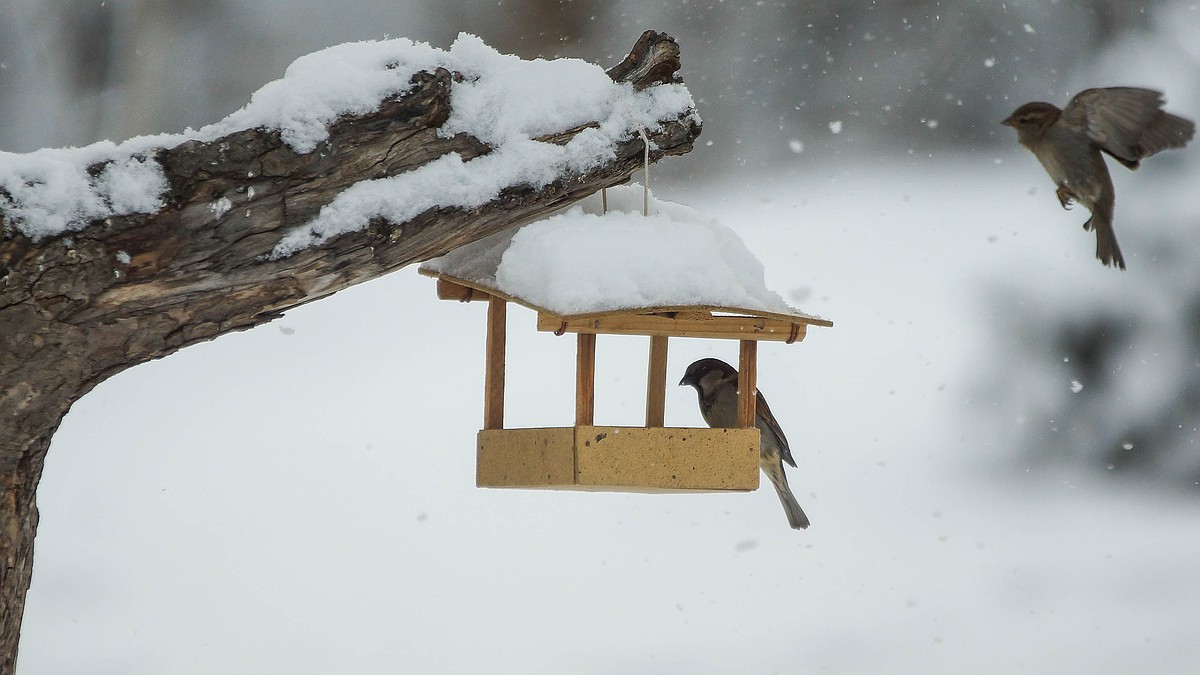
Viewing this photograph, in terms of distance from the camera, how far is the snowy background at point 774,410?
12.6 feet

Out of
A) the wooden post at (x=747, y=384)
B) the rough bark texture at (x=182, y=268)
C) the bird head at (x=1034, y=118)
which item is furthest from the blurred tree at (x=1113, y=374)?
the rough bark texture at (x=182, y=268)

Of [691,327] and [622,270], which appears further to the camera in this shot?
[691,327]

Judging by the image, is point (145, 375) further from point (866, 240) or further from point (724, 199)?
point (866, 240)

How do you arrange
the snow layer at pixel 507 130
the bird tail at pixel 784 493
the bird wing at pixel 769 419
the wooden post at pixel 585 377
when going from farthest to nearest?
the bird tail at pixel 784 493, the bird wing at pixel 769 419, the wooden post at pixel 585 377, the snow layer at pixel 507 130

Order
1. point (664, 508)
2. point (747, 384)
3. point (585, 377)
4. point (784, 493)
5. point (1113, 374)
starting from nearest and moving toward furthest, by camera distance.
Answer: point (585, 377), point (747, 384), point (784, 493), point (664, 508), point (1113, 374)

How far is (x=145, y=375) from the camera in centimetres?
404

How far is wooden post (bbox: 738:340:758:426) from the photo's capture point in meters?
2.20

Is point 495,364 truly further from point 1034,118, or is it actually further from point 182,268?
point 1034,118

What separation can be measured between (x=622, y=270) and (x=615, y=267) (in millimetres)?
14

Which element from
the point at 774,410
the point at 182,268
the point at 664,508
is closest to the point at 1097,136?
the point at 182,268

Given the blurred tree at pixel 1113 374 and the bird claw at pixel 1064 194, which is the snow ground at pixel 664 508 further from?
the bird claw at pixel 1064 194

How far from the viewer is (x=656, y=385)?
2262 mm

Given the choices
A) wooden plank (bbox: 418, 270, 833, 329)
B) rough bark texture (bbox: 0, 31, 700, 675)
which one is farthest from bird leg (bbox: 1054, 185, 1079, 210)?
rough bark texture (bbox: 0, 31, 700, 675)

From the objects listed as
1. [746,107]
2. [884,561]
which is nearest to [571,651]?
[884,561]
